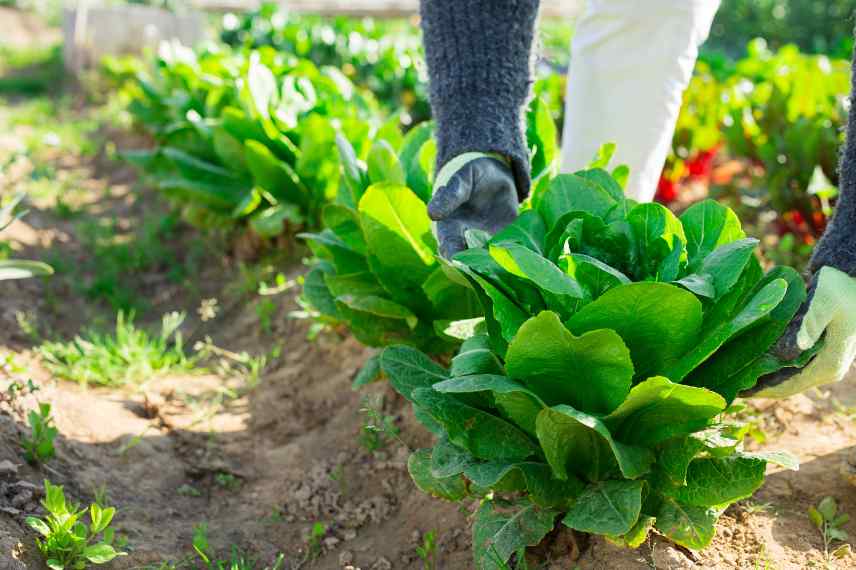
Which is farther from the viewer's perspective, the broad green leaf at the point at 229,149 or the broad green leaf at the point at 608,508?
the broad green leaf at the point at 229,149

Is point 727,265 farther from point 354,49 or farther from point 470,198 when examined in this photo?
point 354,49

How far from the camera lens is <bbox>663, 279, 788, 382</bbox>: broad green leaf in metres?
1.65

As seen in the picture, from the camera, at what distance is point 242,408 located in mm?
2988

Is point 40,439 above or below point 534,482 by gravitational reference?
below

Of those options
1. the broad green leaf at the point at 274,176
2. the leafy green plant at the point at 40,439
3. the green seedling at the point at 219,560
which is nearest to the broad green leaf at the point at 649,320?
the green seedling at the point at 219,560

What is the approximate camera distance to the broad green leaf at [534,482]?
5.82 ft

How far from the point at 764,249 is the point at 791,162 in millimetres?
364

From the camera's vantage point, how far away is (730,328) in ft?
5.51

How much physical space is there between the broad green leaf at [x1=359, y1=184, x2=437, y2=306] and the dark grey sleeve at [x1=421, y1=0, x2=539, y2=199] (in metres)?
0.14

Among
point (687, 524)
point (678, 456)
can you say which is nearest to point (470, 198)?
point (678, 456)

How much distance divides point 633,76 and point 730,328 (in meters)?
1.12

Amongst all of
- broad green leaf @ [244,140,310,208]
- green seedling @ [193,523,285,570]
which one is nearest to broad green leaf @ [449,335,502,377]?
green seedling @ [193,523,285,570]

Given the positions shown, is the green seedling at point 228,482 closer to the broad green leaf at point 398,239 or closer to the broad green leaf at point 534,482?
the broad green leaf at point 398,239

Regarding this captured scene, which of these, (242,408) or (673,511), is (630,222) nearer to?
(673,511)
